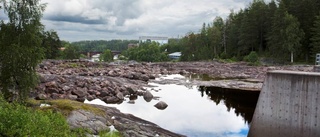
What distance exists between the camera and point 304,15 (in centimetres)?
7069

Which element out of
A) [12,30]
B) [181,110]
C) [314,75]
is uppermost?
[12,30]

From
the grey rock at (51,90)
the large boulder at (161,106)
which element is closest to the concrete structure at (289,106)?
the large boulder at (161,106)

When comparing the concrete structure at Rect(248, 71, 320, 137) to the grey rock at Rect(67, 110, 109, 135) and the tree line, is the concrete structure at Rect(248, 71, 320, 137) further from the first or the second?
the tree line

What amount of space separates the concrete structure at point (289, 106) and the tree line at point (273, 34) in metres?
51.2

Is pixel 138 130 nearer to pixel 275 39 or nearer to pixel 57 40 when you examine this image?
pixel 275 39

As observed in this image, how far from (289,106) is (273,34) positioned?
60.8m

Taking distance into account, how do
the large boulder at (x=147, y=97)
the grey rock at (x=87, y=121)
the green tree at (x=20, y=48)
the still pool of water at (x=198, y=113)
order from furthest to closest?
the large boulder at (x=147, y=97) < the still pool of water at (x=198, y=113) < the green tree at (x=20, y=48) < the grey rock at (x=87, y=121)

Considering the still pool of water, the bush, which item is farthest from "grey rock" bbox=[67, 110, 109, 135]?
the still pool of water

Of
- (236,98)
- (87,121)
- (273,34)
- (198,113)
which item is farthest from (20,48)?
(273,34)

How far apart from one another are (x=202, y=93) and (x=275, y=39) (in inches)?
1652

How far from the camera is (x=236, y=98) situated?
104ft

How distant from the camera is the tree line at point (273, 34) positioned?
6638 centimetres

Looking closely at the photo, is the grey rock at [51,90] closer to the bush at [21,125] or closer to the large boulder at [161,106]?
the large boulder at [161,106]

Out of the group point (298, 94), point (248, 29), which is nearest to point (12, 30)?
point (298, 94)
